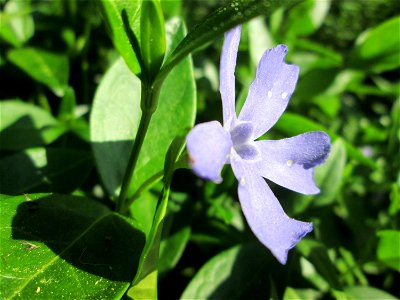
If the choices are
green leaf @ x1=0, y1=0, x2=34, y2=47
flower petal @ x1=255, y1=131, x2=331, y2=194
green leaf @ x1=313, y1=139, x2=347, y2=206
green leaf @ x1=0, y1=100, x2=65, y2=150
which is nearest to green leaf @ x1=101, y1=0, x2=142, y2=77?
flower petal @ x1=255, y1=131, x2=331, y2=194

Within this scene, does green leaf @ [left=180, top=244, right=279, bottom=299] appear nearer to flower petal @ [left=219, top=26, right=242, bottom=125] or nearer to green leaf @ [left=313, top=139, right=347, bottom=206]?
green leaf @ [left=313, top=139, right=347, bottom=206]

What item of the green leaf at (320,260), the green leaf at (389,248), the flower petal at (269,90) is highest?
the flower petal at (269,90)

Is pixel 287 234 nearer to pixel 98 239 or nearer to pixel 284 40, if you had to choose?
pixel 98 239

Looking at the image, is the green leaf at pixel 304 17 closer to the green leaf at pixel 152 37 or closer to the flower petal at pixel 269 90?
the flower petal at pixel 269 90

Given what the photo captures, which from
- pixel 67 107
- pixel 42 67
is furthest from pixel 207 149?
pixel 42 67

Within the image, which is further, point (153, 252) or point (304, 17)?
point (304, 17)

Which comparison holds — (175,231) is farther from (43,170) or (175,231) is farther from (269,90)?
(269,90)

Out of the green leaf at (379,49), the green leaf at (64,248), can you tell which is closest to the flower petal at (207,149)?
the green leaf at (64,248)
